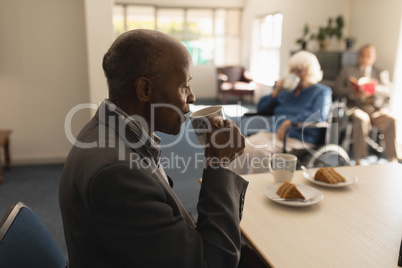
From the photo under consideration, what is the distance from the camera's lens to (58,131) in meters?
3.85

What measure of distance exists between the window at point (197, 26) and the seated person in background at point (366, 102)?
4906 mm

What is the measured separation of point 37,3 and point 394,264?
3730 mm

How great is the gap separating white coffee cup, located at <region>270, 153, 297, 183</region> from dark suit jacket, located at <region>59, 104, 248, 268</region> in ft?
1.89

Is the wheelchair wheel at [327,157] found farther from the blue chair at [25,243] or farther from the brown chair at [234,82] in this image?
the brown chair at [234,82]

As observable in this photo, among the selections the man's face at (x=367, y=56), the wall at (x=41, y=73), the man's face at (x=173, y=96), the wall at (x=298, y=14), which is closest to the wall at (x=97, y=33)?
the wall at (x=41, y=73)

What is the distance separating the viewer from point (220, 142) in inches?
36.5

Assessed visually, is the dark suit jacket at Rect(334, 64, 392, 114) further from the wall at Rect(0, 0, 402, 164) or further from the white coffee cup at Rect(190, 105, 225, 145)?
the white coffee cup at Rect(190, 105, 225, 145)

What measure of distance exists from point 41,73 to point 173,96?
10.7 feet

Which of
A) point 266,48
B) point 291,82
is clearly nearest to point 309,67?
point 291,82

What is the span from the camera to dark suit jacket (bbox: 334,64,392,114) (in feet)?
13.2

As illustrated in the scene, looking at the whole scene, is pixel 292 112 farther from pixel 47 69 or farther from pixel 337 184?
pixel 47 69

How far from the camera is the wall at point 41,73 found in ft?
11.6

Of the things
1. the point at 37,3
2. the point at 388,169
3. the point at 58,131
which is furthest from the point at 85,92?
the point at 388,169

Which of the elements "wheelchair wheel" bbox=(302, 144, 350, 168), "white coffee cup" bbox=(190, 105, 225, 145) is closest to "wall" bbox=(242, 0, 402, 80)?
"wheelchair wheel" bbox=(302, 144, 350, 168)
